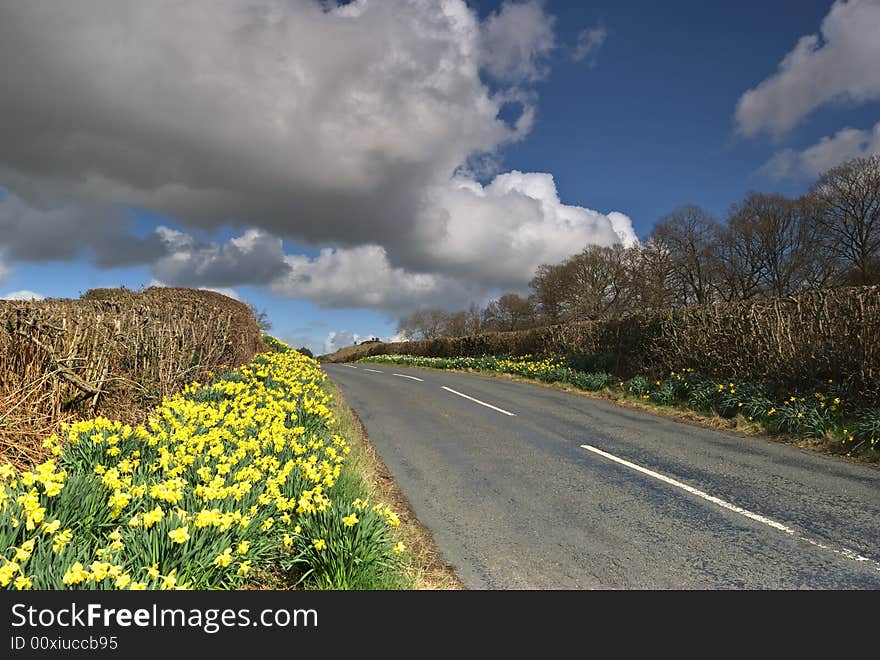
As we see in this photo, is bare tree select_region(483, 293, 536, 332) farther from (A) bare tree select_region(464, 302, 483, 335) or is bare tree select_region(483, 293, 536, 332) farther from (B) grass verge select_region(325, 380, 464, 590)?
(B) grass verge select_region(325, 380, 464, 590)

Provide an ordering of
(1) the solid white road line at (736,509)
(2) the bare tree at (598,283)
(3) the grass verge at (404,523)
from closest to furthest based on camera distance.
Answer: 1. (3) the grass verge at (404,523)
2. (1) the solid white road line at (736,509)
3. (2) the bare tree at (598,283)

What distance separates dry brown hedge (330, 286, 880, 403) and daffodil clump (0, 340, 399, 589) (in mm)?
9481

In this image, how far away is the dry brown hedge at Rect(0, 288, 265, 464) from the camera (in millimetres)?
5207

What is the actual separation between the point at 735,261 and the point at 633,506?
43.1m

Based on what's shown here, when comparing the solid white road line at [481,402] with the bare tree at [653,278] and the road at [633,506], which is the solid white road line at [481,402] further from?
the bare tree at [653,278]

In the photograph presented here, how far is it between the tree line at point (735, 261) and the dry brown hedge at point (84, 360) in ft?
90.8

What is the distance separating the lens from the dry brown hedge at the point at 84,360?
5207 millimetres

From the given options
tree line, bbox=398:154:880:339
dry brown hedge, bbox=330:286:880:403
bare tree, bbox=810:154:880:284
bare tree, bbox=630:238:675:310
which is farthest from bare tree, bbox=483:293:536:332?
dry brown hedge, bbox=330:286:880:403

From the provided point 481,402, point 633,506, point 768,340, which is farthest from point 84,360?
point 768,340

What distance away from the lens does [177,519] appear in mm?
2816

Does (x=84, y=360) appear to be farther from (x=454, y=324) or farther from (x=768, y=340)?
(x=454, y=324)

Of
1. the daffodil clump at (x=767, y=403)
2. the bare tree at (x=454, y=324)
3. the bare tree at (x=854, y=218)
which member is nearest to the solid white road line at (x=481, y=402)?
the daffodil clump at (x=767, y=403)

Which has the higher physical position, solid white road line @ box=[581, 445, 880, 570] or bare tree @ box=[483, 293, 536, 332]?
bare tree @ box=[483, 293, 536, 332]
